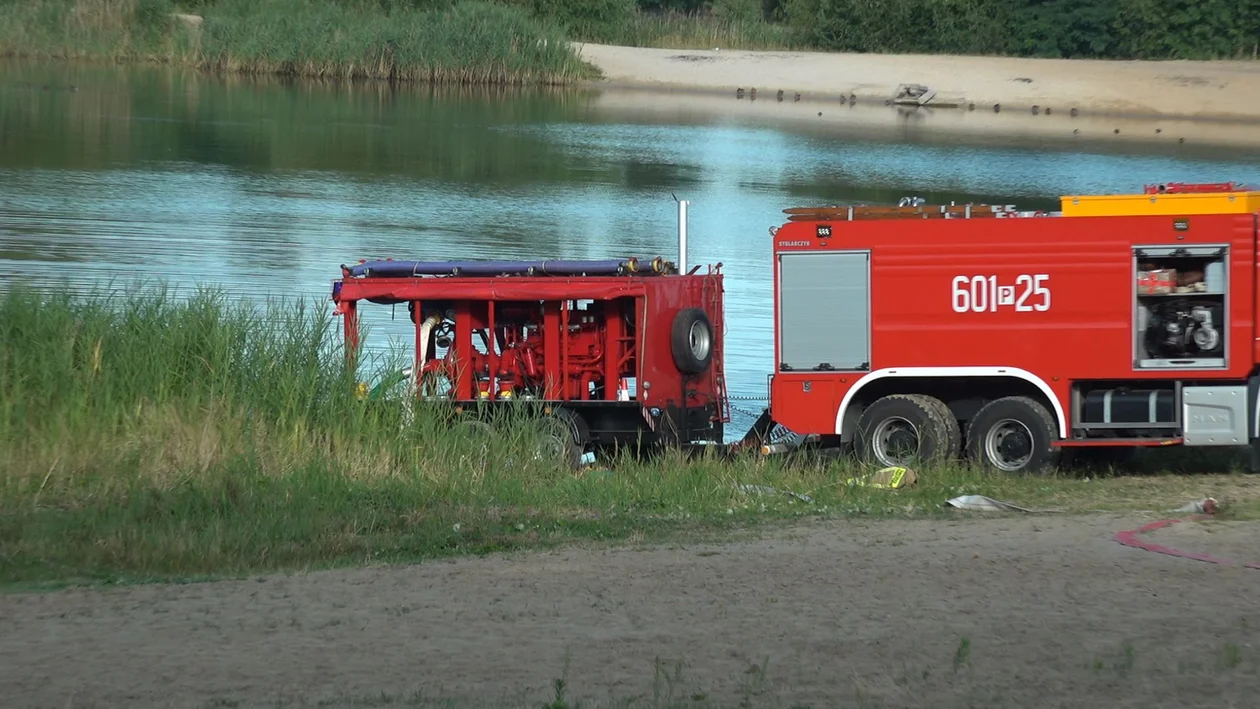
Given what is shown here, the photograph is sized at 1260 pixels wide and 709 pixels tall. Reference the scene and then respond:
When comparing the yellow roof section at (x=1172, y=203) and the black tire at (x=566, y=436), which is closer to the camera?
the yellow roof section at (x=1172, y=203)

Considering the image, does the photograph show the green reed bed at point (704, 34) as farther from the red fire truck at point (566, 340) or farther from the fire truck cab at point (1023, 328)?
the fire truck cab at point (1023, 328)

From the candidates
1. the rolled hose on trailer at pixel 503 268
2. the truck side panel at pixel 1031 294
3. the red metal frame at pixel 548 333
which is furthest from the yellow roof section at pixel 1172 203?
the rolled hose on trailer at pixel 503 268

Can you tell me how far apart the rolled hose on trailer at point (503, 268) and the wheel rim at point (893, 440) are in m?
2.68

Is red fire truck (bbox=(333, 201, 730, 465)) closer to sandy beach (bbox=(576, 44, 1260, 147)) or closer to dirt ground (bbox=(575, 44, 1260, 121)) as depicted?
sandy beach (bbox=(576, 44, 1260, 147))

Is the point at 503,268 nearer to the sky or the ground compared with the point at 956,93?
nearer to the ground

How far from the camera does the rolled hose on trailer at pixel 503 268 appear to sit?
667 inches

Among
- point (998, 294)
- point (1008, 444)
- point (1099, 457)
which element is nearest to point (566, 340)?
point (998, 294)

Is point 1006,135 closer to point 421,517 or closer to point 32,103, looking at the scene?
point 32,103

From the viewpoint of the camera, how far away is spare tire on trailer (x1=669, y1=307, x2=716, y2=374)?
55.9 ft

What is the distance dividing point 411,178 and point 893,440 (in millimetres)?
26348

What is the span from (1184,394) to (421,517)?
727 cm

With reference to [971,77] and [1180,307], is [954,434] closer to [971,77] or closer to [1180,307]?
[1180,307]

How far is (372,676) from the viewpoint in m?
8.17

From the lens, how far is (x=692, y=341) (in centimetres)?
1725
